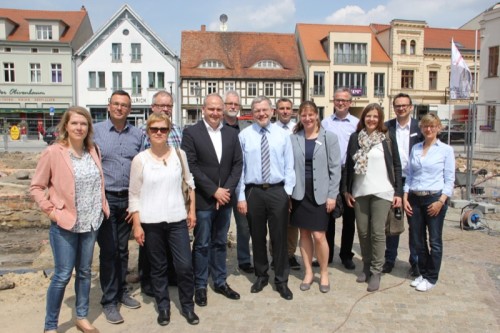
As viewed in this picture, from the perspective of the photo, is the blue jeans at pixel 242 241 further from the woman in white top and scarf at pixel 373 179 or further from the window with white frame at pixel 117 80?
the window with white frame at pixel 117 80

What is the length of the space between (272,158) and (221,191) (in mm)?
685

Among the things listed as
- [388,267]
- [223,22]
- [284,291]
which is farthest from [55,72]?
[284,291]

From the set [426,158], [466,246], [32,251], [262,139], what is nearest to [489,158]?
[466,246]

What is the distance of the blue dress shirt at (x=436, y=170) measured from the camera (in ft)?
16.4

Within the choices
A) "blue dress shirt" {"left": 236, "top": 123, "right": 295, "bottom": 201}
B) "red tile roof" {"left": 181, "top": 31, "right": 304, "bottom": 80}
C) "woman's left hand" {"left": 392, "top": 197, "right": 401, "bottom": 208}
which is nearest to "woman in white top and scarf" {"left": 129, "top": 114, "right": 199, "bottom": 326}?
"blue dress shirt" {"left": 236, "top": 123, "right": 295, "bottom": 201}

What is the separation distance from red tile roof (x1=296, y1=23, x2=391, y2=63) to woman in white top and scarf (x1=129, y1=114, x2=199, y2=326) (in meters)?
40.3

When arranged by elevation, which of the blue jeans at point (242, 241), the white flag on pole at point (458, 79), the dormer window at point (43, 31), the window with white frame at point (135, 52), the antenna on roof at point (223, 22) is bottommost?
the blue jeans at point (242, 241)

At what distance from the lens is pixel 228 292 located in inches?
192

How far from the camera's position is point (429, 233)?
5.10 meters

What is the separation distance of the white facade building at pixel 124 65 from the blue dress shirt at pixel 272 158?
117ft

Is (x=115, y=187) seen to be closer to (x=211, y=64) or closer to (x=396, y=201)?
(x=396, y=201)

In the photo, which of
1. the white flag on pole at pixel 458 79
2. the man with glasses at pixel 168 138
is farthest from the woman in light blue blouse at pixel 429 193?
the white flag on pole at pixel 458 79

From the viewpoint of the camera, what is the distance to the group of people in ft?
12.6

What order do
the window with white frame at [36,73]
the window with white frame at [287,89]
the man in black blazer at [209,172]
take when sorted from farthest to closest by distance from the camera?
1. the window with white frame at [287,89]
2. the window with white frame at [36,73]
3. the man in black blazer at [209,172]
